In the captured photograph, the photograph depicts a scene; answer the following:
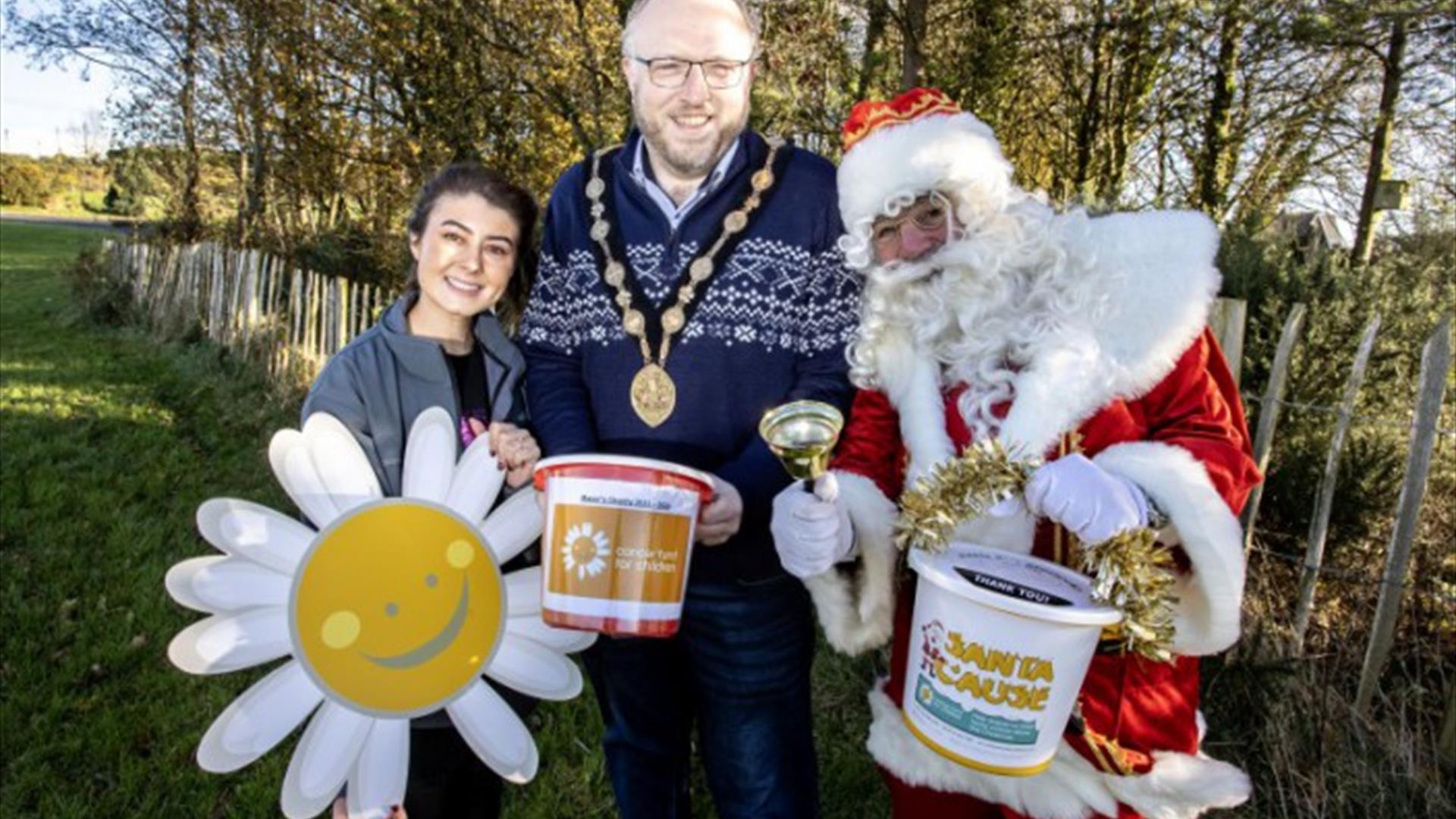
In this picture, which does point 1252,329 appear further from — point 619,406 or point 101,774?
point 101,774

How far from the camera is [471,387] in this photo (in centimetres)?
202

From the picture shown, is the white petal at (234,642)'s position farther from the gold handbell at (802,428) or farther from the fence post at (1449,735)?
the fence post at (1449,735)

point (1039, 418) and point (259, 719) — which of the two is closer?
point (1039, 418)

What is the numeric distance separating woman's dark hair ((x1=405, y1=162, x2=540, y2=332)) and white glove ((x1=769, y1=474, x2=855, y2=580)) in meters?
0.97

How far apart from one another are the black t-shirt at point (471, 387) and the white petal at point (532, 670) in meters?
0.49

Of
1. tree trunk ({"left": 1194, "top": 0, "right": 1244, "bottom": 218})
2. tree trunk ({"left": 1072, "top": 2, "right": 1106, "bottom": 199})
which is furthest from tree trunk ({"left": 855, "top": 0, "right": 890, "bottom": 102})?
tree trunk ({"left": 1194, "top": 0, "right": 1244, "bottom": 218})

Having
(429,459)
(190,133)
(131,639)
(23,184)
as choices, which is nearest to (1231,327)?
(429,459)

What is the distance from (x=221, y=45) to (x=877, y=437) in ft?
34.1

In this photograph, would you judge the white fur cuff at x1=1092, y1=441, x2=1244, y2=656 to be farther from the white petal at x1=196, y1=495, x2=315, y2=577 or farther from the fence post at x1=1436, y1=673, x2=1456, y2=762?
the fence post at x1=1436, y1=673, x2=1456, y2=762

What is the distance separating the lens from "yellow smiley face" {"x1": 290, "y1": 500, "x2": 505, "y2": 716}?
1738 mm

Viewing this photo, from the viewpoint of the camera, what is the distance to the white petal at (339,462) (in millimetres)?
1730

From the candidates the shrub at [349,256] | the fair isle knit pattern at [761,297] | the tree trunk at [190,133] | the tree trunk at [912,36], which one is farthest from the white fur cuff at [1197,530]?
the tree trunk at [190,133]

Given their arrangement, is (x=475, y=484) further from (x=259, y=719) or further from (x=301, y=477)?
(x=259, y=719)

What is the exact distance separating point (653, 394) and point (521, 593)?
19.6 inches
